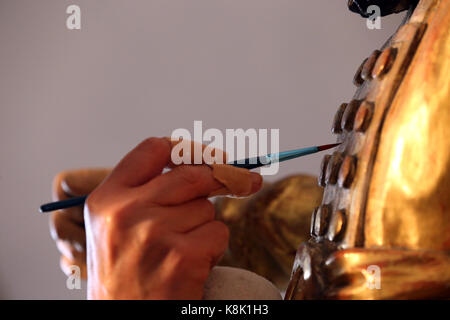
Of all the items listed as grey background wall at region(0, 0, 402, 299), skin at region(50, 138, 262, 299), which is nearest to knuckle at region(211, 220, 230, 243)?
skin at region(50, 138, 262, 299)

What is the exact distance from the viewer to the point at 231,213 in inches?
20.1

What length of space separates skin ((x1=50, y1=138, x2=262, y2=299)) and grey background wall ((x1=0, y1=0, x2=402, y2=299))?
360mm

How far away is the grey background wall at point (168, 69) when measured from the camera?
0.61 metres

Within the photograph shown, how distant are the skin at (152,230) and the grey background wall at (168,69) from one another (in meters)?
0.36

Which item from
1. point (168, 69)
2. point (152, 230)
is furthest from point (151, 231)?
point (168, 69)

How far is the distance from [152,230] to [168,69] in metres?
0.42

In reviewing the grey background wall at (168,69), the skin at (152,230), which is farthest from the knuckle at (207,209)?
the grey background wall at (168,69)

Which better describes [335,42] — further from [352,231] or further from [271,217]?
[352,231]

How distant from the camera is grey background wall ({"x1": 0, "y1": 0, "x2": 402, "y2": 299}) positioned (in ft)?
1.99

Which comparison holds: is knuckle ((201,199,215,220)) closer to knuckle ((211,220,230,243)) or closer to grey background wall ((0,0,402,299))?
knuckle ((211,220,230,243))

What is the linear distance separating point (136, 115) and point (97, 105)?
0.18ft

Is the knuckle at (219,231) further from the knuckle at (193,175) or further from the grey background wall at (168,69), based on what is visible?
the grey background wall at (168,69)

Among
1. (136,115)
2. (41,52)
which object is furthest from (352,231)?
(41,52)
